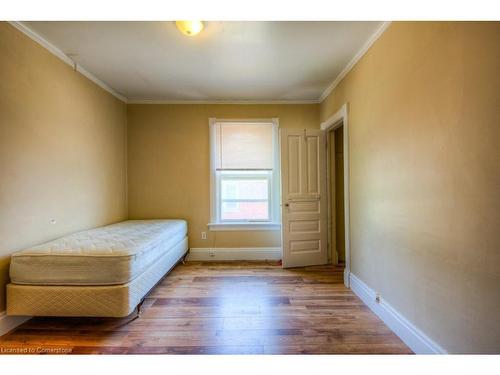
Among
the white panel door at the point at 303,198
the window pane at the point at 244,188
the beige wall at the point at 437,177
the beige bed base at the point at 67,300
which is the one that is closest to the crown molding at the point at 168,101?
the beige wall at the point at 437,177

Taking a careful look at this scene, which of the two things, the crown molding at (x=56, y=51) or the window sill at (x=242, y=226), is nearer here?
the crown molding at (x=56, y=51)

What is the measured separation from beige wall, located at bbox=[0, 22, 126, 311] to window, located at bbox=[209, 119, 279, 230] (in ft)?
5.13

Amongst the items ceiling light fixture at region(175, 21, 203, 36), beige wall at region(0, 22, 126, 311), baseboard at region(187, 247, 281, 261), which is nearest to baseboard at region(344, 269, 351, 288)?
baseboard at region(187, 247, 281, 261)

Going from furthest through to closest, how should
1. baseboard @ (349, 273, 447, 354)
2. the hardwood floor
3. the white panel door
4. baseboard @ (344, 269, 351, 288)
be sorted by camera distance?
1. the white panel door
2. baseboard @ (344, 269, 351, 288)
3. the hardwood floor
4. baseboard @ (349, 273, 447, 354)

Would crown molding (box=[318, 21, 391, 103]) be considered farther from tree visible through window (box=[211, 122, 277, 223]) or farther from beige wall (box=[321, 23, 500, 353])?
tree visible through window (box=[211, 122, 277, 223])

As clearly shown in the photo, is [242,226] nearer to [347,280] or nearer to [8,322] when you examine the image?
[347,280]

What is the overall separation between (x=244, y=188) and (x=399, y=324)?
2635mm

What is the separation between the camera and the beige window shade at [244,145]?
3871mm

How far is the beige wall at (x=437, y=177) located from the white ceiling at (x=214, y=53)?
0.50 m

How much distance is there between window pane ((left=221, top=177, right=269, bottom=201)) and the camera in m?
3.92

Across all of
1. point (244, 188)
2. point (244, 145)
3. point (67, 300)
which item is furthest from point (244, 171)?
point (67, 300)

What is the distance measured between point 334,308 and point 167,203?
9.17 feet

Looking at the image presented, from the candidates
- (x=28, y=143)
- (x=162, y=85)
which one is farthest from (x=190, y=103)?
(x=28, y=143)

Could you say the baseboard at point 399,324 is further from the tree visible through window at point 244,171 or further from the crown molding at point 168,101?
the crown molding at point 168,101
